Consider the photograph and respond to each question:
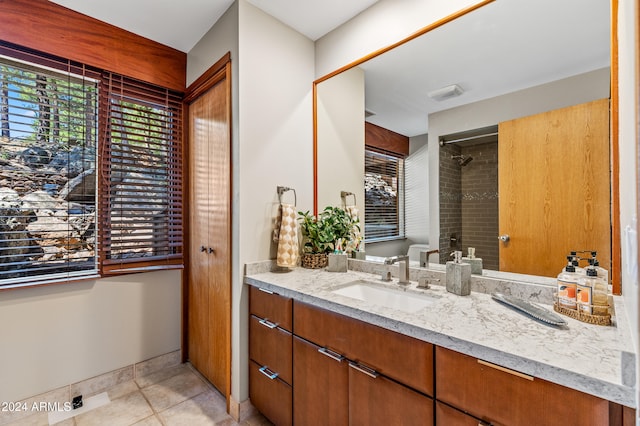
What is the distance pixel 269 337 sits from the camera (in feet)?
5.35

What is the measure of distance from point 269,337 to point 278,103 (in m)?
1.46

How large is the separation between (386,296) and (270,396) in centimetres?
85

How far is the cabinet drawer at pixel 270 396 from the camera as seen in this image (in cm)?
152

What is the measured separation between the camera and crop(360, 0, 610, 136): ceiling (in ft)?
3.85

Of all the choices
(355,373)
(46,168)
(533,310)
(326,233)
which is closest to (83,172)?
(46,168)

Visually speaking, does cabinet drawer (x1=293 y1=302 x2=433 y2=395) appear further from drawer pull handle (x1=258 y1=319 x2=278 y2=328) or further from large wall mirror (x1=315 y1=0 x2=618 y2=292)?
large wall mirror (x1=315 y1=0 x2=618 y2=292)

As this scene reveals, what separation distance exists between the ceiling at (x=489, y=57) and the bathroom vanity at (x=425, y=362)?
3.17 feet

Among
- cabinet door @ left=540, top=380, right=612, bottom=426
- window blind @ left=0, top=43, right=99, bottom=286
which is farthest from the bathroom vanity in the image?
window blind @ left=0, top=43, right=99, bottom=286

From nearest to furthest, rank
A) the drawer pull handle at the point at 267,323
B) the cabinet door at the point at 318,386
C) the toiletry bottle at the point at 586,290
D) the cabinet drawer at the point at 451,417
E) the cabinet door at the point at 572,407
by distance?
the cabinet door at the point at 572,407 → the cabinet drawer at the point at 451,417 → the toiletry bottle at the point at 586,290 → the cabinet door at the point at 318,386 → the drawer pull handle at the point at 267,323

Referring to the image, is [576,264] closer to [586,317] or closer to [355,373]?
[586,317]

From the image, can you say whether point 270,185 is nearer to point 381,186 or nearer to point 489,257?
point 381,186

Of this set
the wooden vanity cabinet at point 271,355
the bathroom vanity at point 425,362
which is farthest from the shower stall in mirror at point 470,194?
the wooden vanity cabinet at point 271,355

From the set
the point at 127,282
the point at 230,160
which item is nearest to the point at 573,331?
the point at 230,160

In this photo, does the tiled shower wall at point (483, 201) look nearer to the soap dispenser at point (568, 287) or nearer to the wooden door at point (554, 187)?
the wooden door at point (554, 187)
